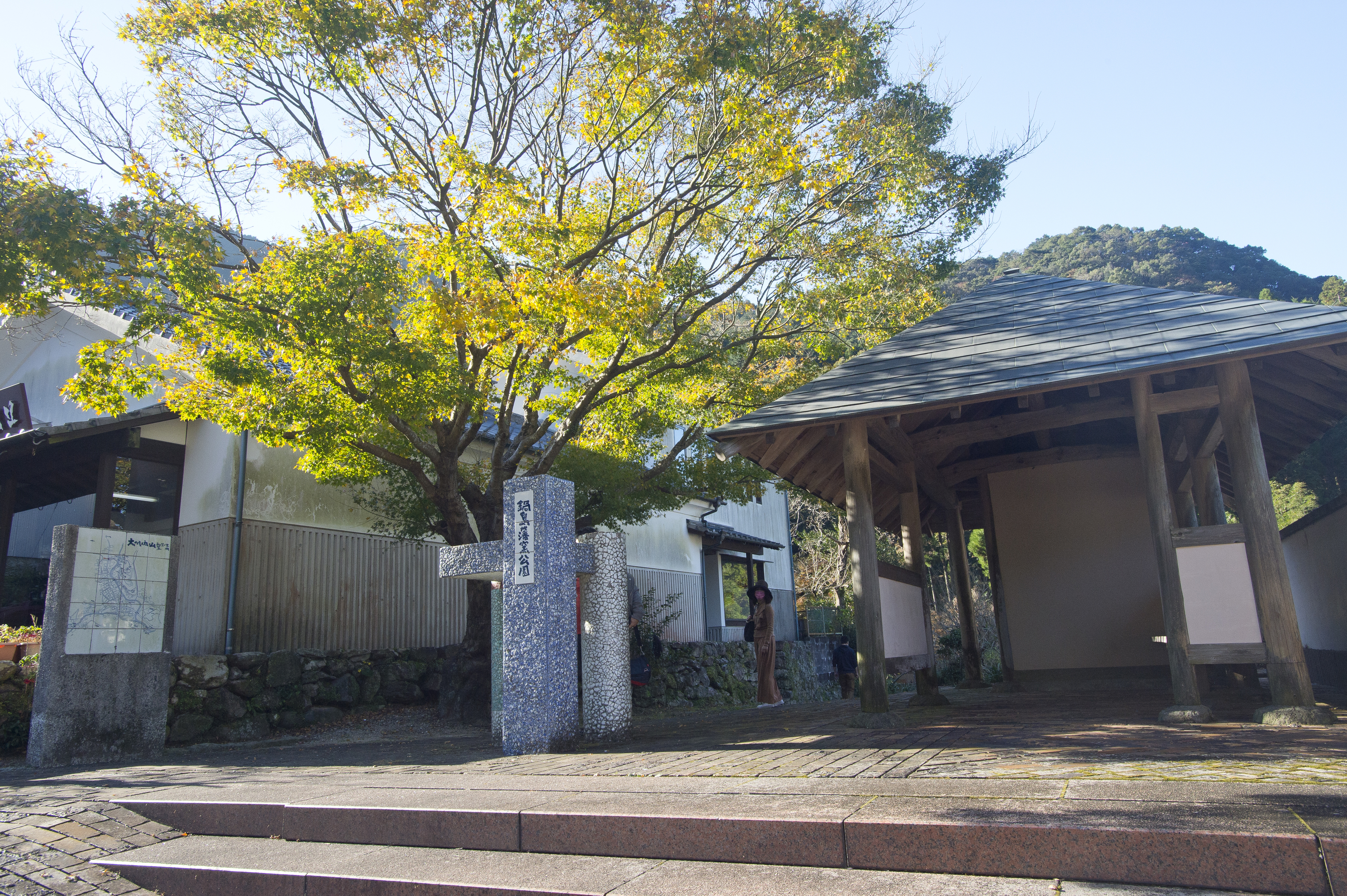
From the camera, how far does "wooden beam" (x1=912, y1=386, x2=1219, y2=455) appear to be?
6.50 m

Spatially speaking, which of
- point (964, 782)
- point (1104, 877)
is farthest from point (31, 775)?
point (1104, 877)

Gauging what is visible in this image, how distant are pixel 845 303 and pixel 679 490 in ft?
12.5

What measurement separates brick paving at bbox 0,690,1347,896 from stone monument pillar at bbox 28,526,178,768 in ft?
1.72

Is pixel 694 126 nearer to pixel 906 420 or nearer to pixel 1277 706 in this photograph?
pixel 906 420

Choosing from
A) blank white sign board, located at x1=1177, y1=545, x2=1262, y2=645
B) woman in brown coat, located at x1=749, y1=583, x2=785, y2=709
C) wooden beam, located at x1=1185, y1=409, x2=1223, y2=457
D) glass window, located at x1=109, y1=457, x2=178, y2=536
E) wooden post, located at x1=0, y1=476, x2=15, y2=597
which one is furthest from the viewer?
wooden post, located at x1=0, y1=476, x2=15, y2=597

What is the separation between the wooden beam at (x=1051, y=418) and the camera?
6.50 metres

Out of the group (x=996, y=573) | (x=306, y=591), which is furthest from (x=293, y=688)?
(x=996, y=573)

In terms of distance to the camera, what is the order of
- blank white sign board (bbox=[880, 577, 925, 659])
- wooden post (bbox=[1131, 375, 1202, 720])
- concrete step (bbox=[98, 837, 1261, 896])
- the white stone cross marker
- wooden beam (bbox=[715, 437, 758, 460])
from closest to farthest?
concrete step (bbox=[98, 837, 1261, 896])
wooden post (bbox=[1131, 375, 1202, 720])
the white stone cross marker
wooden beam (bbox=[715, 437, 758, 460])
blank white sign board (bbox=[880, 577, 925, 659])

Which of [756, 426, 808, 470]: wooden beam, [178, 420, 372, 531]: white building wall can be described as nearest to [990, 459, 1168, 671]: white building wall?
[756, 426, 808, 470]: wooden beam

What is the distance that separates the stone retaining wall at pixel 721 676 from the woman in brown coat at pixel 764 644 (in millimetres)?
4431

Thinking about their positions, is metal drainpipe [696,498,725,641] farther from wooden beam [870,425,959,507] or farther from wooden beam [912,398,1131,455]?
wooden beam [912,398,1131,455]

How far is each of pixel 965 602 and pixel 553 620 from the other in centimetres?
711

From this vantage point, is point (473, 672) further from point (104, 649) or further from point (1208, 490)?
point (1208, 490)

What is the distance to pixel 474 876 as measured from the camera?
142 inches
